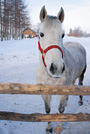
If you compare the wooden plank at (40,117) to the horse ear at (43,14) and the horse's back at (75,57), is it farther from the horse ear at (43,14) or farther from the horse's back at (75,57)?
the horse ear at (43,14)

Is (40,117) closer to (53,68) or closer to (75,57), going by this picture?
(53,68)

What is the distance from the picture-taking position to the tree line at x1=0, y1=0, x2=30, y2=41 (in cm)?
2711

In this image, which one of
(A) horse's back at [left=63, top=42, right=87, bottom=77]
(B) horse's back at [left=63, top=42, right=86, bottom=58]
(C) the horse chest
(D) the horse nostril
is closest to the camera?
(D) the horse nostril

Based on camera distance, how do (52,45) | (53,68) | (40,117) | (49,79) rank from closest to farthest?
(53,68), (52,45), (40,117), (49,79)

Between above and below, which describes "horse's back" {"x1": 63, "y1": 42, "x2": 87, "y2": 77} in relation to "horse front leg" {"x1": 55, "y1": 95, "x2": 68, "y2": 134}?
above

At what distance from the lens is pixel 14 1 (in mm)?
30969

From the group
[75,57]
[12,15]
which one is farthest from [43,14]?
[12,15]

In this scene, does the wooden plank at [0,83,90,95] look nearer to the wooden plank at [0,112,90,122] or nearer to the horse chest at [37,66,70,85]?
the wooden plank at [0,112,90,122]

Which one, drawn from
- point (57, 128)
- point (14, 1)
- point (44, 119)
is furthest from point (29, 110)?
point (14, 1)

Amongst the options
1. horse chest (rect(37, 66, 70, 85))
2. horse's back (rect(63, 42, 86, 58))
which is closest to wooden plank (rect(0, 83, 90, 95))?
horse chest (rect(37, 66, 70, 85))

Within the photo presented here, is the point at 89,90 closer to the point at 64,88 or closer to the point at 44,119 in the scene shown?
the point at 64,88

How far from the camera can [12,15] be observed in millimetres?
29938

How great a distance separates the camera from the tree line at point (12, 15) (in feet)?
88.9

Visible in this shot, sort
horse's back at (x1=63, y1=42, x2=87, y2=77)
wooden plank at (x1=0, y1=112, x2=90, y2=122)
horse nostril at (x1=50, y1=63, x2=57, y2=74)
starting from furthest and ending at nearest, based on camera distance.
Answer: horse's back at (x1=63, y1=42, x2=87, y2=77) < wooden plank at (x1=0, y1=112, x2=90, y2=122) < horse nostril at (x1=50, y1=63, x2=57, y2=74)
